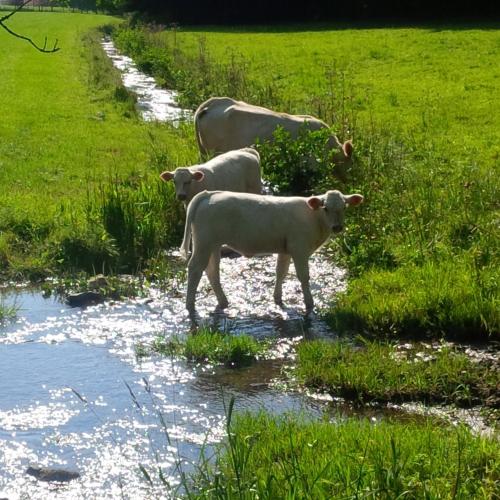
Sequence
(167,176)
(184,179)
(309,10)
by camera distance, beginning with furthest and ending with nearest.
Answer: (309,10) → (167,176) → (184,179)

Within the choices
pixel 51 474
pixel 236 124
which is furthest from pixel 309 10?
pixel 51 474

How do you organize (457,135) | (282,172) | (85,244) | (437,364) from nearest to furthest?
1. (437,364)
2. (85,244)
3. (282,172)
4. (457,135)

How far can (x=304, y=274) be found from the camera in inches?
407

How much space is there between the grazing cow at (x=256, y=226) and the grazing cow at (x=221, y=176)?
156cm

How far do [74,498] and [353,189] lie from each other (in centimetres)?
759

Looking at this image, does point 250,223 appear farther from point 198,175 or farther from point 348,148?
point 348,148

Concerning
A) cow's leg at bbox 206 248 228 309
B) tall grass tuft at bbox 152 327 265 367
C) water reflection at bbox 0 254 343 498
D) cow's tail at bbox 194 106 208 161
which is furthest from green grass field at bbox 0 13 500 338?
cow's leg at bbox 206 248 228 309

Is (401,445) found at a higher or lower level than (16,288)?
higher

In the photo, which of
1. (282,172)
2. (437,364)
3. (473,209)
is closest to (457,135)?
(282,172)

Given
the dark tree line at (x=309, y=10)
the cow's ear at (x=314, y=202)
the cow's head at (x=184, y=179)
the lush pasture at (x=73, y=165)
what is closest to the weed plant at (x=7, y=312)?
the lush pasture at (x=73, y=165)

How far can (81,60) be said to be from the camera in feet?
137

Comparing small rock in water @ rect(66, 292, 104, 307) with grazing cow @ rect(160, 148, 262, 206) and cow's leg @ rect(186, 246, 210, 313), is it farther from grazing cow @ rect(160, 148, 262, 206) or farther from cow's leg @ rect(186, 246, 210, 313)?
grazing cow @ rect(160, 148, 262, 206)

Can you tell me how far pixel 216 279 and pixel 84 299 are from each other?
4.67 ft

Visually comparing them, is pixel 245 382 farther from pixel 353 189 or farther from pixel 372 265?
pixel 353 189
